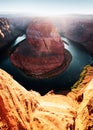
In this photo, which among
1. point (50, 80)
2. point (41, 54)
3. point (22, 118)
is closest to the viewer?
point (22, 118)

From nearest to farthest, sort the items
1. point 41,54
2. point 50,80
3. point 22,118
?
point 22,118 → point 50,80 → point 41,54

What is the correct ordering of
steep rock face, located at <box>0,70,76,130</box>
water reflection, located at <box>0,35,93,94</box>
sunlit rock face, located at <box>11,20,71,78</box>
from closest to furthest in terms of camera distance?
steep rock face, located at <box>0,70,76,130</box>
water reflection, located at <box>0,35,93,94</box>
sunlit rock face, located at <box>11,20,71,78</box>

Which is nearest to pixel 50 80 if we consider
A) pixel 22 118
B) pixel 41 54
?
pixel 41 54

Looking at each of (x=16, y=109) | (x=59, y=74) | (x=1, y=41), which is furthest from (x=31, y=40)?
(x=16, y=109)

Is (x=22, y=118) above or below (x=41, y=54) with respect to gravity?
above

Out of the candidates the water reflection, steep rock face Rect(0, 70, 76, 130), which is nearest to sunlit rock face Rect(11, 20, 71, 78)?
the water reflection

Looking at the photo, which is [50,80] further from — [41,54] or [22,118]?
[22,118]

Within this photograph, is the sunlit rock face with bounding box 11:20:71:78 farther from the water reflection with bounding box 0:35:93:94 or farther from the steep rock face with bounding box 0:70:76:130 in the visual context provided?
the steep rock face with bounding box 0:70:76:130

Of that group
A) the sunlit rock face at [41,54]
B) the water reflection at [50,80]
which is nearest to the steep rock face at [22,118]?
the water reflection at [50,80]

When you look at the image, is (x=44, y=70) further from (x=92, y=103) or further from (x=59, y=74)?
(x=92, y=103)
